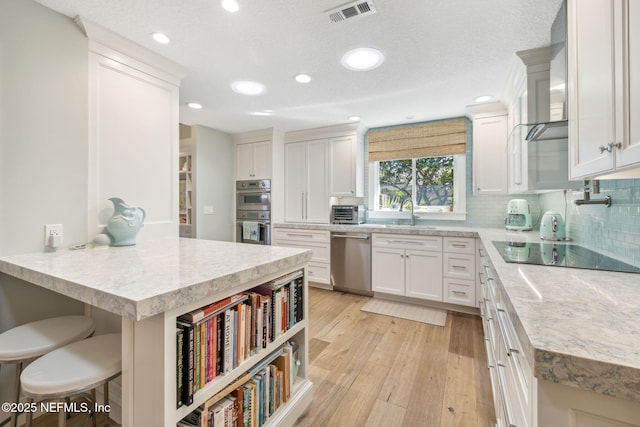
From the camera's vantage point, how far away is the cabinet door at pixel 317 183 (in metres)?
4.10

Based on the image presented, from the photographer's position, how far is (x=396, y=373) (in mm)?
1919

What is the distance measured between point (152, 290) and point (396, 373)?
1.78 m

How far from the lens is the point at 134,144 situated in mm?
2012

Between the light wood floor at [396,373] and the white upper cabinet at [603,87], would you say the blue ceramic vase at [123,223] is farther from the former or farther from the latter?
the white upper cabinet at [603,87]

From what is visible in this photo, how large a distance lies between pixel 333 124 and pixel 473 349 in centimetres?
317

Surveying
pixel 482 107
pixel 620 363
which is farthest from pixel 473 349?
pixel 482 107

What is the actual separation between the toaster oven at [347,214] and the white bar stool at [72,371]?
298 cm

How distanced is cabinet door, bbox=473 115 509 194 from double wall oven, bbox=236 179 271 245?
9.46 feet

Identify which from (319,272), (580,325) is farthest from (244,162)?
(580,325)

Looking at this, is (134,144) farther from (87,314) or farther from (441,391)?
(441,391)

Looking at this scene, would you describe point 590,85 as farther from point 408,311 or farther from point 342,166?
point 342,166

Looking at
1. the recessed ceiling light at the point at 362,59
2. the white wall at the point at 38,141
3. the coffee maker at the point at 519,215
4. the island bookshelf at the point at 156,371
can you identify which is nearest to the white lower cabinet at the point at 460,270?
the coffee maker at the point at 519,215

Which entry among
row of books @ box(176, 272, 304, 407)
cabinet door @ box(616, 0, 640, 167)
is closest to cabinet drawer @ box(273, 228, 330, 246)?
row of books @ box(176, 272, 304, 407)

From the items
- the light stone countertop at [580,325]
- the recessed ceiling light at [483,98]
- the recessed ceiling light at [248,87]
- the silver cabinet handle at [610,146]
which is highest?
the recessed ceiling light at [248,87]
